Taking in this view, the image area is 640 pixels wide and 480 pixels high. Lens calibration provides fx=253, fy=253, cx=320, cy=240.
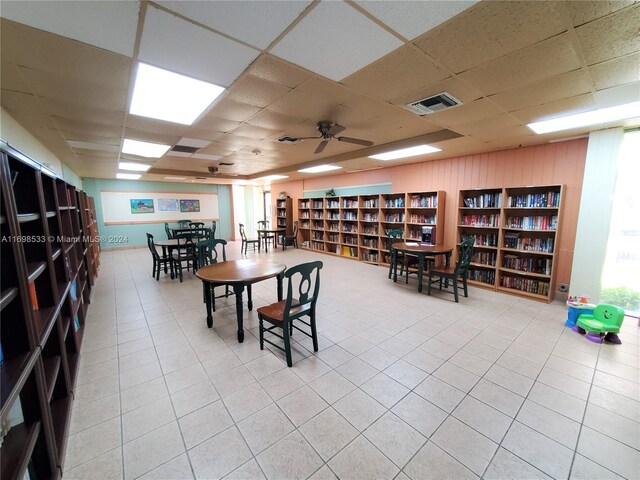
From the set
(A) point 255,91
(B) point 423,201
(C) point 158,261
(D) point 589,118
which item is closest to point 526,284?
(B) point 423,201

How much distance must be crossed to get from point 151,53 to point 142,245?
9.01 metres

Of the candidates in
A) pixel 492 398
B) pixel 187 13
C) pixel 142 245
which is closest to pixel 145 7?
pixel 187 13

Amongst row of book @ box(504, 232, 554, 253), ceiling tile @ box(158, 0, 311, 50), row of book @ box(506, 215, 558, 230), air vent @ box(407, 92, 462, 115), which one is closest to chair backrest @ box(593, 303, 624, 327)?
row of book @ box(504, 232, 554, 253)

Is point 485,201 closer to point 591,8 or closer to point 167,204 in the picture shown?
point 591,8

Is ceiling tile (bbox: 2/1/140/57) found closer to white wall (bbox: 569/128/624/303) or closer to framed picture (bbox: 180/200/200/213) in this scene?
white wall (bbox: 569/128/624/303)

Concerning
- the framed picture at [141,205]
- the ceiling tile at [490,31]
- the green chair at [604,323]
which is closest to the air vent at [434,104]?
the ceiling tile at [490,31]

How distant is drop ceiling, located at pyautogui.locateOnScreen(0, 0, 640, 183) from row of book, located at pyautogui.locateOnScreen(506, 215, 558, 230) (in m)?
1.42

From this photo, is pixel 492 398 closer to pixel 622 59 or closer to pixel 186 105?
pixel 622 59

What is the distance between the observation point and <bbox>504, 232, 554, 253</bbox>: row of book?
156 inches

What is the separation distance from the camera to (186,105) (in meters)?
→ 2.57

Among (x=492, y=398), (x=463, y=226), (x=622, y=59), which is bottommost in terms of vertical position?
(x=492, y=398)

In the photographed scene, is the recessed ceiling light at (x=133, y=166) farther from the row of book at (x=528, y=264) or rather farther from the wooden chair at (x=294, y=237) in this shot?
the row of book at (x=528, y=264)

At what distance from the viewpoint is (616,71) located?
1.90 meters

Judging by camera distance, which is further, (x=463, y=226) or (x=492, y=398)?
(x=463, y=226)
